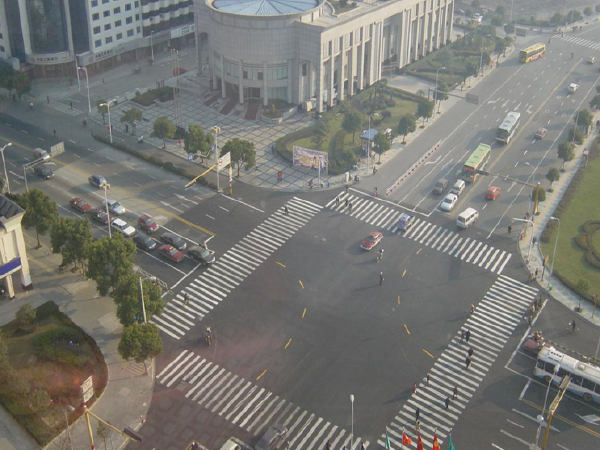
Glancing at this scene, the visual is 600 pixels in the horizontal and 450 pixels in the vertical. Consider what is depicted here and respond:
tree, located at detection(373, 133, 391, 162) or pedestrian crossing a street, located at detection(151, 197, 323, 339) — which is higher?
tree, located at detection(373, 133, 391, 162)

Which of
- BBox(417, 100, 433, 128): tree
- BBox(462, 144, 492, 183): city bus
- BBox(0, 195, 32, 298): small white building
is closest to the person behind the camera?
BBox(0, 195, 32, 298): small white building

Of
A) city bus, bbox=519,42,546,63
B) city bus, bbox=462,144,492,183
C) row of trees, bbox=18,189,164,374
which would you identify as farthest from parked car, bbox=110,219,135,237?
city bus, bbox=519,42,546,63

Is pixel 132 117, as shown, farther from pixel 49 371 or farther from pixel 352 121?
pixel 49 371

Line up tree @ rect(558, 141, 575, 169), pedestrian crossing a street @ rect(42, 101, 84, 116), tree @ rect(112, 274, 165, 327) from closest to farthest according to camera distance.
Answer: tree @ rect(112, 274, 165, 327) < tree @ rect(558, 141, 575, 169) < pedestrian crossing a street @ rect(42, 101, 84, 116)

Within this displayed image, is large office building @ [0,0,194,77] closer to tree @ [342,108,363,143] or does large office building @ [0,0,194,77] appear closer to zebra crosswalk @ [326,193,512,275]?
tree @ [342,108,363,143]

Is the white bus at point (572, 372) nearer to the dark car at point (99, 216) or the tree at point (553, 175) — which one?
the tree at point (553, 175)
